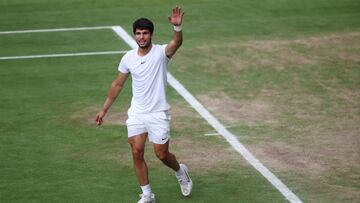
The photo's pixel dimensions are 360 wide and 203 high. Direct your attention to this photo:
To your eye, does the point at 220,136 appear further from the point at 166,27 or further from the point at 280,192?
the point at 166,27

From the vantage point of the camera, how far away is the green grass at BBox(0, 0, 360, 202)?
1229 centimetres

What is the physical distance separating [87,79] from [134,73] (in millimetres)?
6629

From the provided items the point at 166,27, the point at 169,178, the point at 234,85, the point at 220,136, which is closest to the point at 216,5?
the point at 166,27

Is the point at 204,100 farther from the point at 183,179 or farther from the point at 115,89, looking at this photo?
the point at 115,89

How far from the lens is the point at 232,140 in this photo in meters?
14.1

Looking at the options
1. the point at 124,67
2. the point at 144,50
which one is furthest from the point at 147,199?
the point at 144,50

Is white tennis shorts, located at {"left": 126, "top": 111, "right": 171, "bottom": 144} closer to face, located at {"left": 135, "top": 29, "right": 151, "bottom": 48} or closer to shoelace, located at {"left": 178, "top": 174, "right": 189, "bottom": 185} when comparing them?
shoelace, located at {"left": 178, "top": 174, "right": 189, "bottom": 185}

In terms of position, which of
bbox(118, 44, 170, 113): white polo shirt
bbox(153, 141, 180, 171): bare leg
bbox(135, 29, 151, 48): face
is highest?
bbox(135, 29, 151, 48): face

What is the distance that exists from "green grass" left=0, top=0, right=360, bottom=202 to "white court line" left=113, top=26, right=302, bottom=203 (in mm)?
131

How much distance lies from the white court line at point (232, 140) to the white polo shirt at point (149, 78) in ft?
6.79

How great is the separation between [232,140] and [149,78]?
3.39 m

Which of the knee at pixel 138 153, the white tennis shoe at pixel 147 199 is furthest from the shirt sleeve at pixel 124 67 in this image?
the white tennis shoe at pixel 147 199

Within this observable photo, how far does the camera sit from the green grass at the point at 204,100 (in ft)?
40.3

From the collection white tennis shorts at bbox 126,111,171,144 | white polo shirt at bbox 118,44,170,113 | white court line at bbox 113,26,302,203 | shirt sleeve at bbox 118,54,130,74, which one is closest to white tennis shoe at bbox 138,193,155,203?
white tennis shorts at bbox 126,111,171,144
